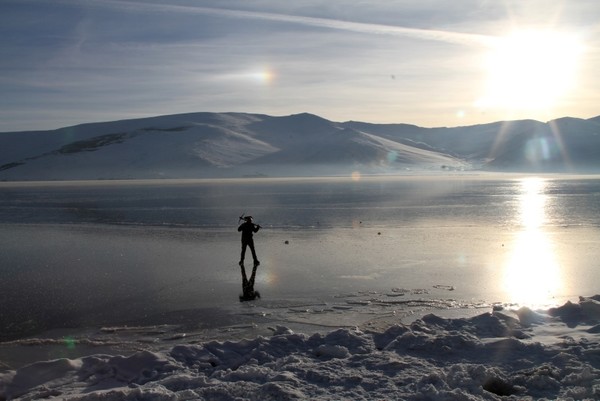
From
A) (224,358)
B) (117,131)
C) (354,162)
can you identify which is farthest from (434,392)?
(117,131)

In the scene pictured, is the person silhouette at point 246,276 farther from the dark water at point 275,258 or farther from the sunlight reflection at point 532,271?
the sunlight reflection at point 532,271

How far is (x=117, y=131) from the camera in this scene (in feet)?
472

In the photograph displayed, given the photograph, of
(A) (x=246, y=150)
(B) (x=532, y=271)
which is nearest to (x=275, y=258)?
(B) (x=532, y=271)

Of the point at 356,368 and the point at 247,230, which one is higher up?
the point at 247,230

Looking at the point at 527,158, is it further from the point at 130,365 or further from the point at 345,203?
the point at 130,365

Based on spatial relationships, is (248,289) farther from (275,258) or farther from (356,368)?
(356,368)

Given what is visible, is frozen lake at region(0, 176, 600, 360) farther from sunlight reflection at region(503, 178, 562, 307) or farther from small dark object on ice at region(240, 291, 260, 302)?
small dark object on ice at region(240, 291, 260, 302)

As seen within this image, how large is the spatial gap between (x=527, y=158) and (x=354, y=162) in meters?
43.6

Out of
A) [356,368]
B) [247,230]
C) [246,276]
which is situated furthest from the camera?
[247,230]

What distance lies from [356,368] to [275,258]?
290 inches

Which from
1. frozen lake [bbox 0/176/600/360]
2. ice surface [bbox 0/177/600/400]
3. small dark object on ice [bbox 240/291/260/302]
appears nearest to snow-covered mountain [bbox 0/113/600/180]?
frozen lake [bbox 0/176/600/360]

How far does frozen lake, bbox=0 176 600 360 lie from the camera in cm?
911

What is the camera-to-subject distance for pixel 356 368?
6.49 m

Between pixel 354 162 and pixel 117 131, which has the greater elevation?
pixel 117 131
